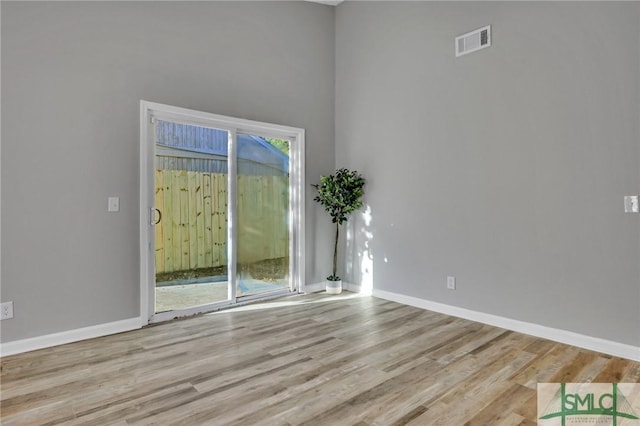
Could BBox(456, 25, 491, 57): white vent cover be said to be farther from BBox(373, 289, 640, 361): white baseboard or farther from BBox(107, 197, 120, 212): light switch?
BBox(107, 197, 120, 212): light switch

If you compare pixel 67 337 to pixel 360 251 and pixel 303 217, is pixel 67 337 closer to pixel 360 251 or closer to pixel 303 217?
pixel 303 217

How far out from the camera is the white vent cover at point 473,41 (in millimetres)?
3471

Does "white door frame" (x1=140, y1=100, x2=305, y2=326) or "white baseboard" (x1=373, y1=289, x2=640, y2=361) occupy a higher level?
"white door frame" (x1=140, y1=100, x2=305, y2=326)

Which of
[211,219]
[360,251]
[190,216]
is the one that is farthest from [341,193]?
[190,216]

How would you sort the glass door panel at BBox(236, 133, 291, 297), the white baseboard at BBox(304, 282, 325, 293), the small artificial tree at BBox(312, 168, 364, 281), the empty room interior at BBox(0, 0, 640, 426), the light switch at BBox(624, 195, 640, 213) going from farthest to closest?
the white baseboard at BBox(304, 282, 325, 293)
the small artificial tree at BBox(312, 168, 364, 281)
the glass door panel at BBox(236, 133, 291, 297)
the light switch at BBox(624, 195, 640, 213)
the empty room interior at BBox(0, 0, 640, 426)

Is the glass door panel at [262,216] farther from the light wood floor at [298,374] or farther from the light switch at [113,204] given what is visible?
the light switch at [113,204]

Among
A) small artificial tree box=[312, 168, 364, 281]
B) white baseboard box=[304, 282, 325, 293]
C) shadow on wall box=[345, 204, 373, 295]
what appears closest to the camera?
small artificial tree box=[312, 168, 364, 281]

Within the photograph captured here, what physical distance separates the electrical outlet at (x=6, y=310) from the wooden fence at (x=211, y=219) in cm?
114

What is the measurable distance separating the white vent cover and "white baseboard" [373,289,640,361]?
2.57 m

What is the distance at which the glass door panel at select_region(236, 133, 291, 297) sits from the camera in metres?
4.25

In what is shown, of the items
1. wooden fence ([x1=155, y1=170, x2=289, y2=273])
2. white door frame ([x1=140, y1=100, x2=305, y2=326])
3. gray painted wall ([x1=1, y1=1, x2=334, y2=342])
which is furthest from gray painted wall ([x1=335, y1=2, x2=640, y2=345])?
gray painted wall ([x1=1, y1=1, x2=334, y2=342])

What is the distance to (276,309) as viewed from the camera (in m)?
4.02

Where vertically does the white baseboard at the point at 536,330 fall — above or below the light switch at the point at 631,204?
below

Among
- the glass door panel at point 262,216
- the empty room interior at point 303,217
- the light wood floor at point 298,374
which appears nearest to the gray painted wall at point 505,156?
the empty room interior at point 303,217
